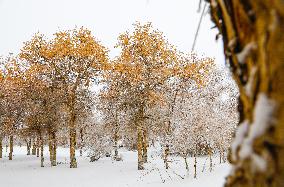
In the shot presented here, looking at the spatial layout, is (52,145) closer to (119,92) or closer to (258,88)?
(119,92)

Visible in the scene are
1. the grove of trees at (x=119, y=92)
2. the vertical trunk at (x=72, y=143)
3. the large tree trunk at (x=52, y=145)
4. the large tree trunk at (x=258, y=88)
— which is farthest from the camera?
the large tree trunk at (x=52, y=145)

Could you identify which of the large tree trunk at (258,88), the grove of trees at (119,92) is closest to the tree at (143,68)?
the grove of trees at (119,92)

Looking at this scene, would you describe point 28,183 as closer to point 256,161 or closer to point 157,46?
point 157,46

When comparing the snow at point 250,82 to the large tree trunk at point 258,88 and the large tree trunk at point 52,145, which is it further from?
the large tree trunk at point 52,145

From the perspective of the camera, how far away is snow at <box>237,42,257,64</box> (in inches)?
44.8

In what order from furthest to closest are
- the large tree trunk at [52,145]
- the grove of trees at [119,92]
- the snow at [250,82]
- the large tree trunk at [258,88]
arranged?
the large tree trunk at [52,145], the grove of trees at [119,92], the snow at [250,82], the large tree trunk at [258,88]

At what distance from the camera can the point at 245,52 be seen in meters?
1.16

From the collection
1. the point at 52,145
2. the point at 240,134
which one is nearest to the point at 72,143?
the point at 52,145

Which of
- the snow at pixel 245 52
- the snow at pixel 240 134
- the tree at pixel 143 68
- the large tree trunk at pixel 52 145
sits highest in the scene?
the tree at pixel 143 68

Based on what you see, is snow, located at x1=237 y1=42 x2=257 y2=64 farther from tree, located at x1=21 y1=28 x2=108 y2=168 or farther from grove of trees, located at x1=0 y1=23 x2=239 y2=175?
tree, located at x1=21 y1=28 x2=108 y2=168

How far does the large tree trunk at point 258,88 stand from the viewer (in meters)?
1.01

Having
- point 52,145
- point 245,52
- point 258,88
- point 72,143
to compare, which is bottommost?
point 52,145

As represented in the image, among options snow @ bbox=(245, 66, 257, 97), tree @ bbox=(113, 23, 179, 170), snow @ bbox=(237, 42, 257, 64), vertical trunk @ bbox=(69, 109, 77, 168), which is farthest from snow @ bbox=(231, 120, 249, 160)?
vertical trunk @ bbox=(69, 109, 77, 168)

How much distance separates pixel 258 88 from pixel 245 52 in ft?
0.41
